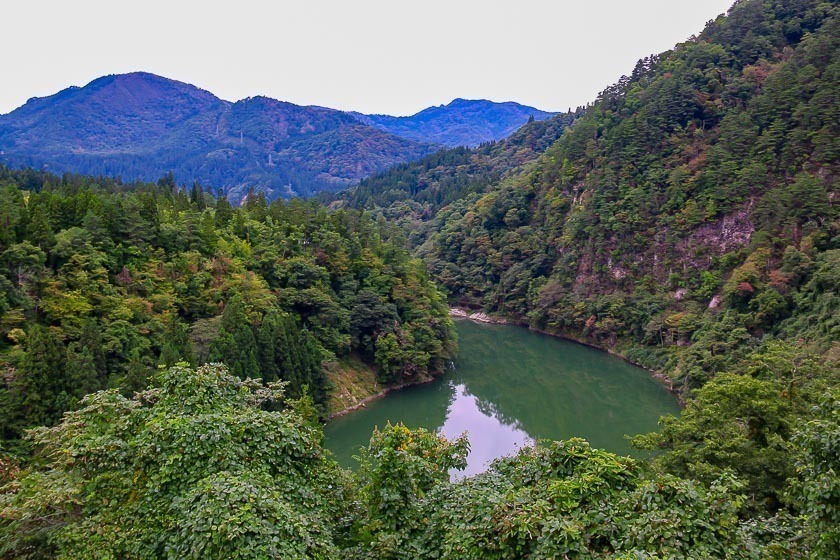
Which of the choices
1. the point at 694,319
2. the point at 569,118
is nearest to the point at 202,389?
the point at 694,319

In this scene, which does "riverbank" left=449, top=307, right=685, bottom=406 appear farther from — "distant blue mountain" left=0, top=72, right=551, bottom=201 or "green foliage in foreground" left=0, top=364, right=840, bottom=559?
"distant blue mountain" left=0, top=72, right=551, bottom=201

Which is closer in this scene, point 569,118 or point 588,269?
point 588,269

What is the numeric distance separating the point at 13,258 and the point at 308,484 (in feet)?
49.9

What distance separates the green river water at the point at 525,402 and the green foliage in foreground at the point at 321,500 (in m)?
12.4

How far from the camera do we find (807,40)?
35.4 metres

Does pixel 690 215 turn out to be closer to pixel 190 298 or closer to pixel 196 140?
pixel 190 298

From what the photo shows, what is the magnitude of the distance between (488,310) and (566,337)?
8963 millimetres

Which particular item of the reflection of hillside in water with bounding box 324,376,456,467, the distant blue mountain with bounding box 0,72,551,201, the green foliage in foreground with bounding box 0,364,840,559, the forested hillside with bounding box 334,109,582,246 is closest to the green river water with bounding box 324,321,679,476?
the reflection of hillside in water with bounding box 324,376,456,467

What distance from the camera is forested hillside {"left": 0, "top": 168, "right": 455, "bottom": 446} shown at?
50.4 ft

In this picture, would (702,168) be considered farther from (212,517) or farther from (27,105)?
(27,105)

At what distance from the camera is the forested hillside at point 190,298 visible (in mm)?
15375

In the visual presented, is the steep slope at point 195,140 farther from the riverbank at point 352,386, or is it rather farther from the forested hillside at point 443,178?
the riverbank at point 352,386

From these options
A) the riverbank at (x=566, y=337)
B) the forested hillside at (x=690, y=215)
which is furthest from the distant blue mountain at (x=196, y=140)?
the forested hillside at (x=690, y=215)

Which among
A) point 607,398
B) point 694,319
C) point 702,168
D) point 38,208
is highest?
point 702,168
